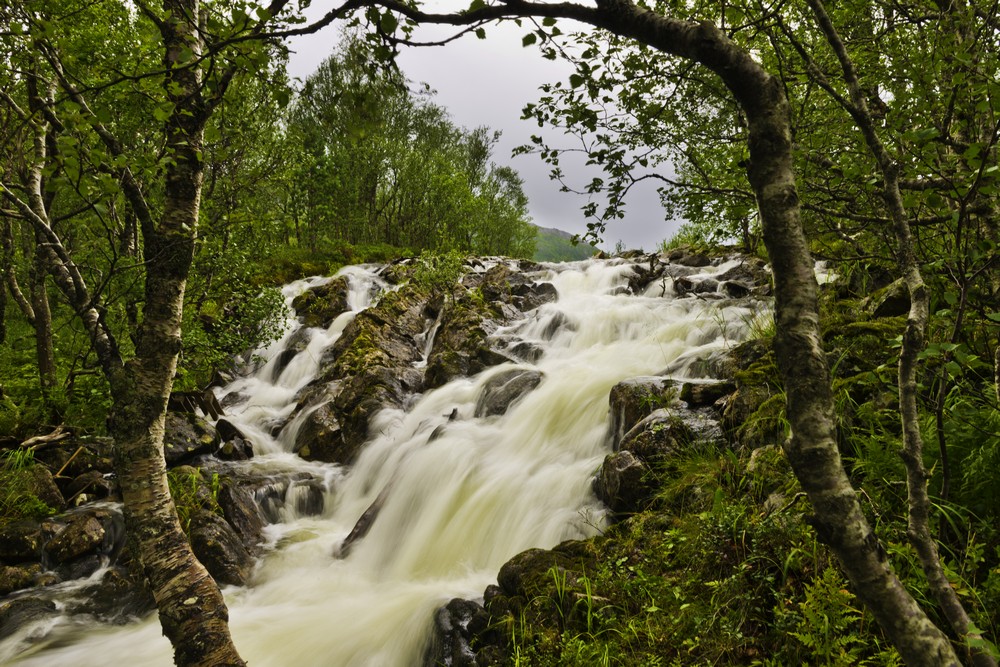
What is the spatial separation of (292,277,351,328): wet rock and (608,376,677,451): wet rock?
12288 mm

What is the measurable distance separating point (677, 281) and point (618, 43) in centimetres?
1214

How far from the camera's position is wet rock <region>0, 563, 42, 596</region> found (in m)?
6.20

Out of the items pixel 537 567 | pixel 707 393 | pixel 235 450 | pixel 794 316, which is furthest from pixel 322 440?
pixel 794 316

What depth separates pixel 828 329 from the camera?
230 inches

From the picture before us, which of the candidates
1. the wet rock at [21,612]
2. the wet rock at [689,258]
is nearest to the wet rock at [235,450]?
the wet rock at [21,612]

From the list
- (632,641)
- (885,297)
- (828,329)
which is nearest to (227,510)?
(632,641)

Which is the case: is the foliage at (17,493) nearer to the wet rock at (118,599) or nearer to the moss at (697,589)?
the wet rock at (118,599)

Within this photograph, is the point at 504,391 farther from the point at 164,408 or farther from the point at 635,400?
the point at 164,408

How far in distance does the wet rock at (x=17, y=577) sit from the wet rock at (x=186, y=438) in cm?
238

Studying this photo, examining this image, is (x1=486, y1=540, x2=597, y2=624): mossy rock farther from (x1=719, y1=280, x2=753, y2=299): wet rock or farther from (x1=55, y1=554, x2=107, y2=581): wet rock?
(x1=719, y1=280, x2=753, y2=299): wet rock

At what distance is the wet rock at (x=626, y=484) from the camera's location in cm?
543

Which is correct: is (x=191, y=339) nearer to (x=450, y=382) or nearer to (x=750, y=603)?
(x=450, y=382)

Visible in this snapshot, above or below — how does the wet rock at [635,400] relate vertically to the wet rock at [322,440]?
above

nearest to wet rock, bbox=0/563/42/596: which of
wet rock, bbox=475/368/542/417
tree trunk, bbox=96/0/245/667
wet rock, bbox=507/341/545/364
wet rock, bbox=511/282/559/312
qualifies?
tree trunk, bbox=96/0/245/667
